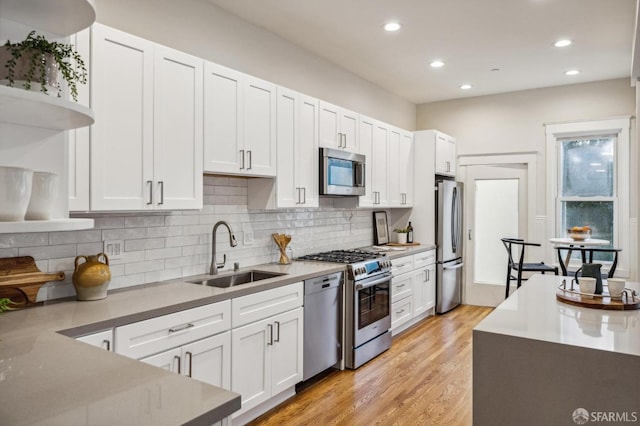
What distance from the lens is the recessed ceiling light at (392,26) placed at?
12.3 feet

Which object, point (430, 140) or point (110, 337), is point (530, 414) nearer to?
point (110, 337)

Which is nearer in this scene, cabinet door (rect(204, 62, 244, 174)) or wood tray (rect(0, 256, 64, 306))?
wood tray (rect(0, 256, 64, 306))

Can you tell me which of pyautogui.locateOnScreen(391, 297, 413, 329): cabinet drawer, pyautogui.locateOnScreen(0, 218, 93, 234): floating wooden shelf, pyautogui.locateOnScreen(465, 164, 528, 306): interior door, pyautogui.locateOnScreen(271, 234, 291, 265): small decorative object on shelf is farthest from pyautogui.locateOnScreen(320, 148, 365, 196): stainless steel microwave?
pyautogui.locateOnScreen(0, 218, 93, 234): floating wooden shelf

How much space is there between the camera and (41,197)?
1378 millimetres

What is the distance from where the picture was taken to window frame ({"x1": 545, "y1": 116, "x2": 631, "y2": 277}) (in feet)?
17.3

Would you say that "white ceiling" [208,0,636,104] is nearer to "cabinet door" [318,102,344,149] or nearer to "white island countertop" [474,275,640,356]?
"cabinet door" [318,102,344,149]

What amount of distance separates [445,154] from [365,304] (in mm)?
2936

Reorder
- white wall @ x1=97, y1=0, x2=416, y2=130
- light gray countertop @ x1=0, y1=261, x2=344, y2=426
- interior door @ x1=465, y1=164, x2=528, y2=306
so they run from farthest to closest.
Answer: interior door @ x1=465, y1=164, x2=528, y2=306, white wall @ x1=97, y1=0, x2=416, y2=130, light gray countertop @ x1=0, y1=261, x2=344, y2=426

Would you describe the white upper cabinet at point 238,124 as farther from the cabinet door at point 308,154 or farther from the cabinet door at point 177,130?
the cabinet door at point 308,154

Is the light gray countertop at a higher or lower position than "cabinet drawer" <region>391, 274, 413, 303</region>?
higher

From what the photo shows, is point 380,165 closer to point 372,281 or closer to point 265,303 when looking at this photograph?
point 372,281

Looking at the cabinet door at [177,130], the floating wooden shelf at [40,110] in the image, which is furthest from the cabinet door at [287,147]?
the floating wooden shelf at [40,110]

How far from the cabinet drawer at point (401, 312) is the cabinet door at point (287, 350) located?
159cm

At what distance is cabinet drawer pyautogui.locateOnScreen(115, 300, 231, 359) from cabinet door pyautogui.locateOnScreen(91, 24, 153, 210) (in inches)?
24.7
